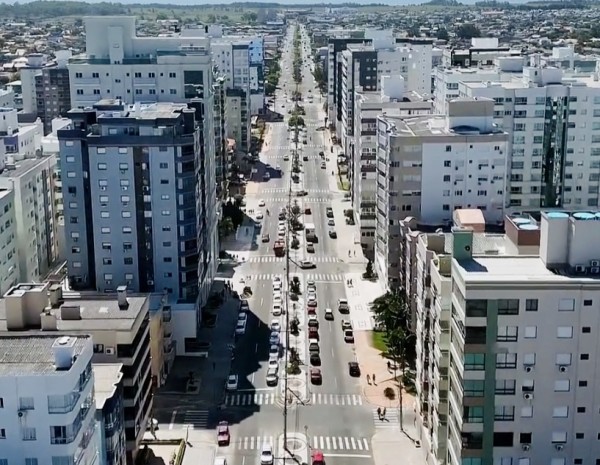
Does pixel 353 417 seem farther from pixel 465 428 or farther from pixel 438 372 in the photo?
pixel 465 428

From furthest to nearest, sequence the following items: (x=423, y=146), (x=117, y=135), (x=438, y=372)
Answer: (x=423, y=146)
(x=117, y=135)
(x=438, y=372)

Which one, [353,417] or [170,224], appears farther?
[170,224]

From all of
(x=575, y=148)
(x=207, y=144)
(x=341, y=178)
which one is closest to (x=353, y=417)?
(x=207, y=144)

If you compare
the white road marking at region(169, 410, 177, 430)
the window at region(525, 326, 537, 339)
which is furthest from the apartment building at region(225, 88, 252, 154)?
the window at region(525, 326, 537, 339)

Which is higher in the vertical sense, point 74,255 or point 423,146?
point 423,146

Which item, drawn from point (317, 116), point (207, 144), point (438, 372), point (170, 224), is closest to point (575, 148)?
point (207, 144)

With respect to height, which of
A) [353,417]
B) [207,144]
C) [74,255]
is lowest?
[353,417]

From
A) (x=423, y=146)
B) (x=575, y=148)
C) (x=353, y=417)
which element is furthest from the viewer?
(x=575, y=148)
